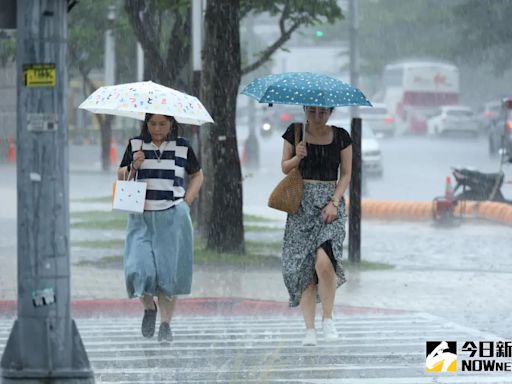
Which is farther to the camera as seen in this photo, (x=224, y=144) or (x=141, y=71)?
(x=141, y=71)

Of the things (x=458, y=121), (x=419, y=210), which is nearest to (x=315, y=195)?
(x=419, y=210)

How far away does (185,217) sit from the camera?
399 inches

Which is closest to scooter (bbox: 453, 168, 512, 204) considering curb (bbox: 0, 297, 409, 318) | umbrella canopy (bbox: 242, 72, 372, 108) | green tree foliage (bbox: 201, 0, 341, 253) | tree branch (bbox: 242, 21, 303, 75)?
→ tree branch (bbox: 242, 21, 303, 75)

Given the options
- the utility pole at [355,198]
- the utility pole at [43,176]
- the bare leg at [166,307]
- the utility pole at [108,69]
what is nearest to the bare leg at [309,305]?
the bare leg at [166,307]

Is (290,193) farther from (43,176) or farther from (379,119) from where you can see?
(379,119)

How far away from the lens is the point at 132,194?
9.94 meters

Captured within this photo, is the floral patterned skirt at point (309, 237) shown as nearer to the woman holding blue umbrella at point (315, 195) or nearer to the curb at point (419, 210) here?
the woman holding blue umbrella at point (315, 195)

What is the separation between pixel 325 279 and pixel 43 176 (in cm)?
375

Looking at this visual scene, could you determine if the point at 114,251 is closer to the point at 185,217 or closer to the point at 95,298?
the point at 95,298

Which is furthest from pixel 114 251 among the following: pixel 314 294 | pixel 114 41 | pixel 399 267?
pixel 114 41

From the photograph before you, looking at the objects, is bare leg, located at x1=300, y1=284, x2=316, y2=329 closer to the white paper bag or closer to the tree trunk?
the white paper bag

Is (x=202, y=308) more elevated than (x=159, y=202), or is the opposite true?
(x=159, y=202)

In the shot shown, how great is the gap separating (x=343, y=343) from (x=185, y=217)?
149 centimetres

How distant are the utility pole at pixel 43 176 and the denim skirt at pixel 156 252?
304 centimetres
